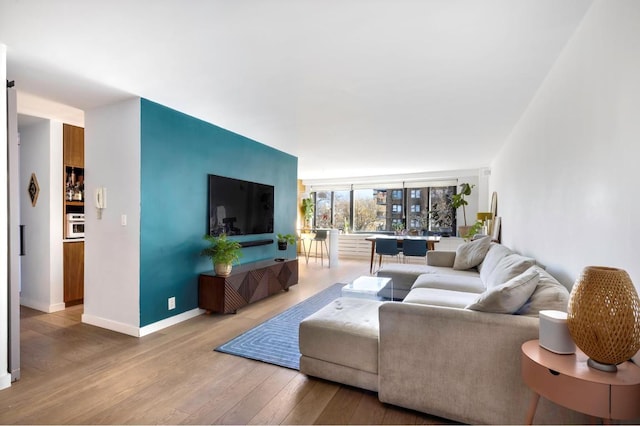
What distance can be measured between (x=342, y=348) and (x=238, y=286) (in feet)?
6.28

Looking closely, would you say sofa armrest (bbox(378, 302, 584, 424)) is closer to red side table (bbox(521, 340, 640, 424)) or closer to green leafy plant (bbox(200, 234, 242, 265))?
red side table (bbox(521, 340, 640, 424))

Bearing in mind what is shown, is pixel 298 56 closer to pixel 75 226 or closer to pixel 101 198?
pixel 101 198

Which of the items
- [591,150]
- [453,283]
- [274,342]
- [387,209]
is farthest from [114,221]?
[387,209]

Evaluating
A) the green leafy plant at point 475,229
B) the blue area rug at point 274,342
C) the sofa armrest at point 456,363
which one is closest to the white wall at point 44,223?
the blue area rug at point 274,342

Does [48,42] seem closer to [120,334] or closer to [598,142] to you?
[120,334]

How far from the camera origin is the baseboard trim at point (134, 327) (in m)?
2.98

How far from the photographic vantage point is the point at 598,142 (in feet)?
5.36

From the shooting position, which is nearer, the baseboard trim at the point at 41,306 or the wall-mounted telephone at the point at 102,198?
the wall-mounted telephone at the point at 102,198

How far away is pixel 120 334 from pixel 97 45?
8.19 feet

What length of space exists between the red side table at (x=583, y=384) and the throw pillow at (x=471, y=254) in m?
2.80

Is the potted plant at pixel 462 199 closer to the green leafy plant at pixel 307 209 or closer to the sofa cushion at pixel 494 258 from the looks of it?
the sofa cushion at pixel 494 258

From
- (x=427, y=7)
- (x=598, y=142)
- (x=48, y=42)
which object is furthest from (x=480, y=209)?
(x=48, y=42)

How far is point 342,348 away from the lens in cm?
203

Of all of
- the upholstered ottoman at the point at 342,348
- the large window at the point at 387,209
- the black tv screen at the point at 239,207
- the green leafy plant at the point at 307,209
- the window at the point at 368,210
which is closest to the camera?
the upholstered ottoman at the point at 342,348
